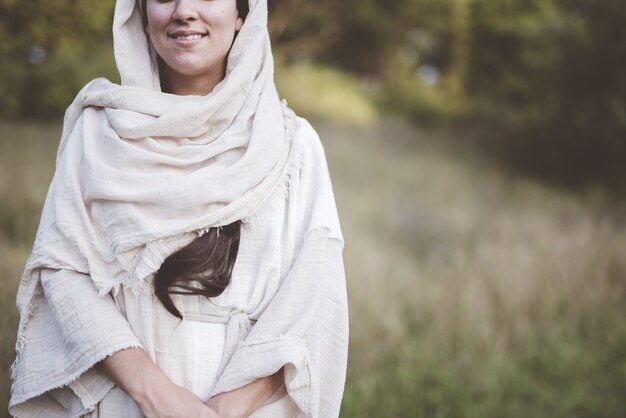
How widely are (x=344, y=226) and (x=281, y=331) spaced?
452 cm

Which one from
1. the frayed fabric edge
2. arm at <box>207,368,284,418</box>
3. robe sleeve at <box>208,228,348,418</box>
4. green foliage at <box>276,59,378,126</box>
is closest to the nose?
robe sleeve at <box>208,228,348,418</box>

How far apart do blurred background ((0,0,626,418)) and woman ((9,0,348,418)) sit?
124cm

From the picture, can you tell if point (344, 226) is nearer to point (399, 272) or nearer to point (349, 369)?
point (399, 272)

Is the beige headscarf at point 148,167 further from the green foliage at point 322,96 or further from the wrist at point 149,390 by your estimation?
the green foliage at point 322,96

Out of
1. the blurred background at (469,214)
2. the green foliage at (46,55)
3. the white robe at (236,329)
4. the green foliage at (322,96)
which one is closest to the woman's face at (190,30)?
the white robe at (236,329)

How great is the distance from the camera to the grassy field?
12.5 feet

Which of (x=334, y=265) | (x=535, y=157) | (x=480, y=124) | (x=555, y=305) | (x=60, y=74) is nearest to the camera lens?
(x=334, y=265)

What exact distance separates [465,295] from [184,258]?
3652 mm

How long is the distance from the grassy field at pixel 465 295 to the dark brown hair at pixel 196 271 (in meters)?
1.38

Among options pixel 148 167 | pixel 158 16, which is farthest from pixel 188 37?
pixel 148 167

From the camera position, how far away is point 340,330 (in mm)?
1682

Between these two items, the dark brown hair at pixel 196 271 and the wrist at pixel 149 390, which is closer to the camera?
the wrist at pixel 149 390

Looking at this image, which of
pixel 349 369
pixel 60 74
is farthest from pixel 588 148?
pixel 60 74

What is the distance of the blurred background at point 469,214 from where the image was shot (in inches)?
157
